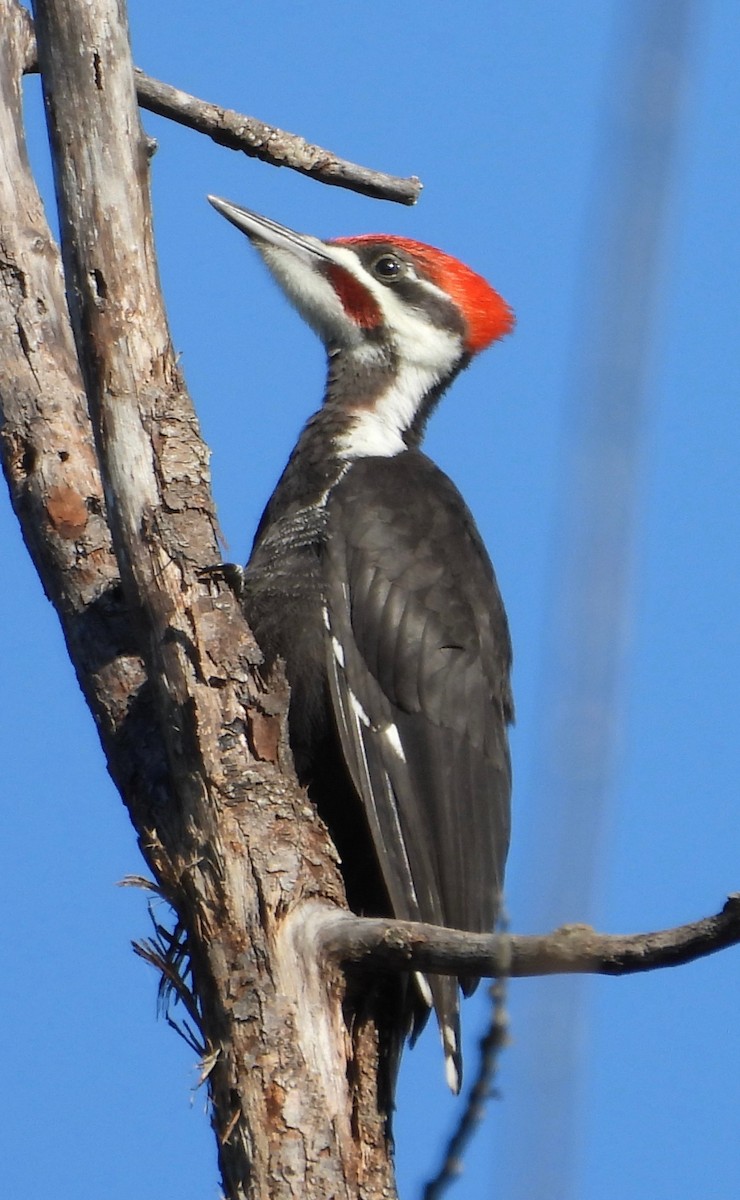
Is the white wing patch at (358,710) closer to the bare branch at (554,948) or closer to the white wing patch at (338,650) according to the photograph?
the white wing patch at (338,650)

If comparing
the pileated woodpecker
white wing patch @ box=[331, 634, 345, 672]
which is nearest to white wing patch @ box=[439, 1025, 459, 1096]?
the pileated woodpecker

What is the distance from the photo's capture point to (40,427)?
12.1ft

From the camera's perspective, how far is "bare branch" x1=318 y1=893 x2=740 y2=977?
6.87 feet

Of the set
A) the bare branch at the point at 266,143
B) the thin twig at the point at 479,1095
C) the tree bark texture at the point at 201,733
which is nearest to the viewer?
the thin twig at the point at 479,1095

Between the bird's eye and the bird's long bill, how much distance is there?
17 cm

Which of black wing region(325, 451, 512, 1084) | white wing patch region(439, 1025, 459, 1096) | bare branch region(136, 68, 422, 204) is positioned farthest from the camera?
bare branch region(136, 68, 422, 204)

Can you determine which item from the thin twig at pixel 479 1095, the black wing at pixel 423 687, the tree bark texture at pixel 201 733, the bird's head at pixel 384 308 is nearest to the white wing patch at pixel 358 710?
the black wing at pixel 423 687

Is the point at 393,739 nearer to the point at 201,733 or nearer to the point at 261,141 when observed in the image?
the point at 201,733

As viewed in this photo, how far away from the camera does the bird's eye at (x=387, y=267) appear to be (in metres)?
4.87

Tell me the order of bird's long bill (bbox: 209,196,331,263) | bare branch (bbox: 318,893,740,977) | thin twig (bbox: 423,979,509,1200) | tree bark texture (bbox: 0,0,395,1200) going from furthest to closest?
bird's long bill (bbox: 209,196,331,263) < tree bark texture (bbox: 0,0,395,1200) < bare branch (bbox: 318,893,740,977) < thin twig (bbox: 423,979,509,1200)

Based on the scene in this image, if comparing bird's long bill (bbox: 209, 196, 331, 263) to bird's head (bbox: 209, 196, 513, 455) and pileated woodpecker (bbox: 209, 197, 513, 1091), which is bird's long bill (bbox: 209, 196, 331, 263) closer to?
bird's head (bbox: 209, 196, 513, 455)

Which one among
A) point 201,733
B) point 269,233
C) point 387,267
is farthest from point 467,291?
point 201,733

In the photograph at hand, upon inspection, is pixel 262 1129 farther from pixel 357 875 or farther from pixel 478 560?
pixel 478 560

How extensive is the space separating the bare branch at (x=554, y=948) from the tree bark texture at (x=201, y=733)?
0.27 m
